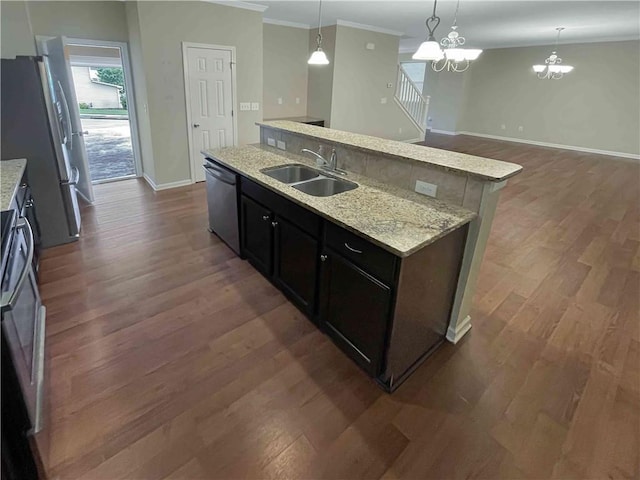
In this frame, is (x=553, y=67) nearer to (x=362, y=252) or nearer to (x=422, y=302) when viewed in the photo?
(x=422, y=302)

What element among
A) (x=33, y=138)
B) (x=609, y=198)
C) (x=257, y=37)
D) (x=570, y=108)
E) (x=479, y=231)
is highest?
(x=257, y=37)

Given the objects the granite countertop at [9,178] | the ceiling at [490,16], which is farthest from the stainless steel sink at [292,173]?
the ceiling at [490,16]

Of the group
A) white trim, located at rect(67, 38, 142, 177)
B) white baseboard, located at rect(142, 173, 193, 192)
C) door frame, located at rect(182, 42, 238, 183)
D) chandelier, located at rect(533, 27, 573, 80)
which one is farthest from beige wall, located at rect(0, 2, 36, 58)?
chandelier, located at rect(533, 27, 573, 80)

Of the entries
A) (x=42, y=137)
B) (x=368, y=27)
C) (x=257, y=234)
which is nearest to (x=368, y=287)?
(x=257, y=234)

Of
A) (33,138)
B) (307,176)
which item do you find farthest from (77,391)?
(33,138)

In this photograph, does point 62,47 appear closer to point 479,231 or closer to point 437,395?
point 479,231

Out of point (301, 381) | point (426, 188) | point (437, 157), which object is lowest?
point (301, 381)

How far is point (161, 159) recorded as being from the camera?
4.80 m

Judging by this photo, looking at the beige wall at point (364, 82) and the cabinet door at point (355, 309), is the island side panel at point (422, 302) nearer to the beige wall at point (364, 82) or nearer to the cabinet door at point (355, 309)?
the cabinet door at point (355, 309)

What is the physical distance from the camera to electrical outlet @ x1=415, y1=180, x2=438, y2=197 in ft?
6.86

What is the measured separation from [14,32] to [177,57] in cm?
173

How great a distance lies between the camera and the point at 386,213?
6.20 feet

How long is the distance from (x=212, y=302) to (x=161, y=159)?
10.2 feet

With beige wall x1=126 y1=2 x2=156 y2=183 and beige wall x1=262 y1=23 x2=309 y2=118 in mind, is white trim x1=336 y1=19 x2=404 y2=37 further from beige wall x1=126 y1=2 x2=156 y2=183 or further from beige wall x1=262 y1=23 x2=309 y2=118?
beige wall x1=126 y1=2 x2=156 y2=183
